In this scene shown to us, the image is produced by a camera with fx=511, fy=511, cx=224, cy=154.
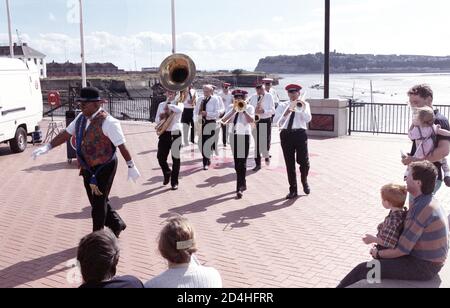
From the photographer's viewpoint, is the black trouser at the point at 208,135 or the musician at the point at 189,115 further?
the musician at the point at 189,115

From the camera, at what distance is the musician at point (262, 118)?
1135cm

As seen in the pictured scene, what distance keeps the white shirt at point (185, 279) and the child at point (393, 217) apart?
66.7 inches

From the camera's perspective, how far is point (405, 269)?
4105mm

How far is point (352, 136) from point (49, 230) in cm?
1131

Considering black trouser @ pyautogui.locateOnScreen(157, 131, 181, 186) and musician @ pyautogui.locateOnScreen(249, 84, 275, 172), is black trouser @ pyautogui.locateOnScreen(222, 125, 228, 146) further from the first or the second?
black trouser @ pyautogui.locateOnScreen(157, 131, 181, 186)

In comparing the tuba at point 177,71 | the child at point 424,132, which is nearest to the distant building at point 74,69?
the tuba at point 177,71

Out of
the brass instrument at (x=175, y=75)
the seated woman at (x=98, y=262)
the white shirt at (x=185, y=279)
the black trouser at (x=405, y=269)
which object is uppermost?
the brass instrument at (x=175, y=75)

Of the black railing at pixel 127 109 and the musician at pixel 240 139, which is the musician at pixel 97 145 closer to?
the musician at pixel 240 139

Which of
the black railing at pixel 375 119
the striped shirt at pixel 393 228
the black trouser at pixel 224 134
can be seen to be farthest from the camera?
the black railing at pixel 375 119

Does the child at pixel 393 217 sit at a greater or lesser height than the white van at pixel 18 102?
lesser

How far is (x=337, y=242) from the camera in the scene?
6406mm

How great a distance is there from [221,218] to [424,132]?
3.21 meters

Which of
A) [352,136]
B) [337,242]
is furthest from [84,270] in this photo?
[352,136]

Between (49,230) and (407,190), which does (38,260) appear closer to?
(49,230)
